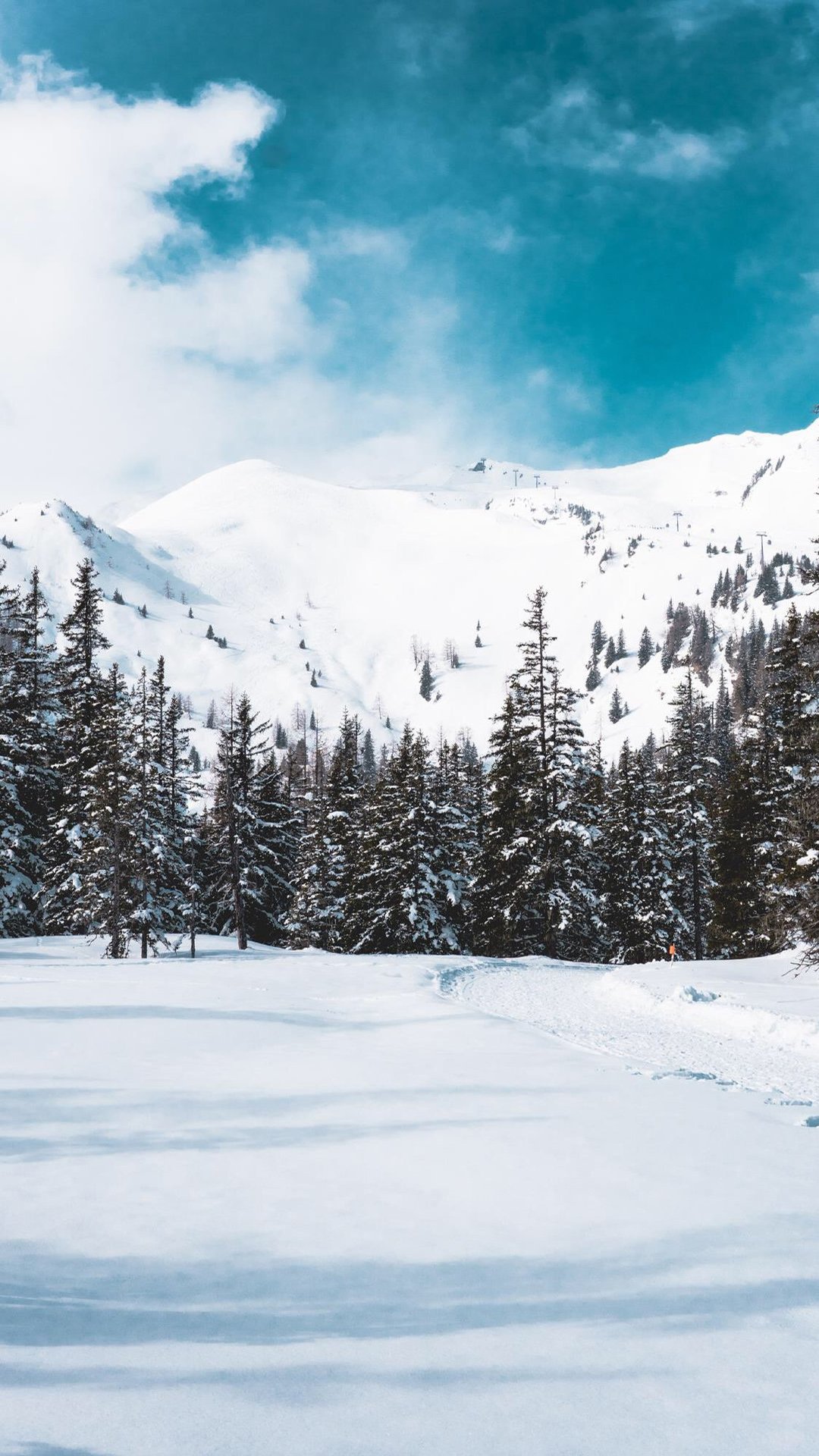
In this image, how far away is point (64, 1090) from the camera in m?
7.99

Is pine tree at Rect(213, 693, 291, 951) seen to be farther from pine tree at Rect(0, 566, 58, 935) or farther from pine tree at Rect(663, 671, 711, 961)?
pine tree at Rect(663, 671, 711, 961)

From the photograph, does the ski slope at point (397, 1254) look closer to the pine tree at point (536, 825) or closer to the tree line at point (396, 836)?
the tree line at point (396, 836)

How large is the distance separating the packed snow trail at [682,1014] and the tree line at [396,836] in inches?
239

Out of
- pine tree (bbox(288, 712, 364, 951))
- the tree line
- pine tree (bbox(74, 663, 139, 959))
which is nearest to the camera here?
pine tree (bbox(74, 663, 139, 959))

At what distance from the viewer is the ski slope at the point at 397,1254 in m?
3.37

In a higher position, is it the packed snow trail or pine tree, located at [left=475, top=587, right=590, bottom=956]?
pine tree, located at [left=475, top=587, right=590, bottom=956]

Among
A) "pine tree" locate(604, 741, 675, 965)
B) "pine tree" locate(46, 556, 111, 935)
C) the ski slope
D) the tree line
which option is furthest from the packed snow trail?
"pine tree" locate(46, 556, 111, 935)

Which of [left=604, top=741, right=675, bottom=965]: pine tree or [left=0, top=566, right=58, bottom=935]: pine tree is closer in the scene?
[left=0, top=566, right=58, bottom=935]: pine tree

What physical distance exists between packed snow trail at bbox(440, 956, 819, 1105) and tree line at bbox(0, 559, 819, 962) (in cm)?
608

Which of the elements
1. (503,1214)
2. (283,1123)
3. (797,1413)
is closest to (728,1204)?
(503,1214)

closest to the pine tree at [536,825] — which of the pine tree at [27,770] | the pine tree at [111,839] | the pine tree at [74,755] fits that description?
the pine tree at [111,839]

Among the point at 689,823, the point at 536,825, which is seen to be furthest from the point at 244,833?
the point at 689,823

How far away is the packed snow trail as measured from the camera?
37.8 feet

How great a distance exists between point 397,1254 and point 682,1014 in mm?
13302
